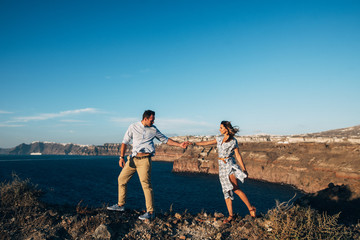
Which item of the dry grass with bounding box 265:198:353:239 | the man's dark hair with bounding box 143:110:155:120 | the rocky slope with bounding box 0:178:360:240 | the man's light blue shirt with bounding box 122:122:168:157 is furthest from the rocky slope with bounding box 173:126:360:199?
the man's dark hair with bounding box 143:110:155:120

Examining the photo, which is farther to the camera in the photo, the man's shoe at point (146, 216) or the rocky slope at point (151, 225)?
the man's shoe at point (146, 216)

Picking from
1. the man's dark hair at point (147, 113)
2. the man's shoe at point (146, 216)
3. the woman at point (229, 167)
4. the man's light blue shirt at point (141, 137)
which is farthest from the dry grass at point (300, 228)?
the man's dark hair at point (147, 113)

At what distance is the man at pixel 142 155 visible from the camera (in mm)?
5695

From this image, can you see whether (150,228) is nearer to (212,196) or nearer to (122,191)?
(122,191)

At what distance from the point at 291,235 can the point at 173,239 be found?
98.5 inches

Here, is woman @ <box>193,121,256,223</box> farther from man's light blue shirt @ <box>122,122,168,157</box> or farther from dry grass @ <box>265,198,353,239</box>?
man's light blue shirt @ <box>122,122,168,157</box>

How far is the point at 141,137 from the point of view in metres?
5.89

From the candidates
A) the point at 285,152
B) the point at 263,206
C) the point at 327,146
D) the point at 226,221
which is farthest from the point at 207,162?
the point at 226,221

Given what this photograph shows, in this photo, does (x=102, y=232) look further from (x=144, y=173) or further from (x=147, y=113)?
(x=147, y=113)

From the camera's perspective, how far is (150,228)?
5027 millimetres

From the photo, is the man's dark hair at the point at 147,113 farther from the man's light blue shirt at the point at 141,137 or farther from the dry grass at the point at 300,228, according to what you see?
the dry grass at the point at 300,228

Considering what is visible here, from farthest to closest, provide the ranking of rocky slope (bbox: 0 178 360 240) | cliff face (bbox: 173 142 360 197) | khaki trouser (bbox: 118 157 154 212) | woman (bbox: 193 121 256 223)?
cliff face (bbox: 173 142 360 197) → woman (bbox: 193 121 256 223) → khaki trouser (bbox: 118 157 154 212) → rocky slope (bbox: 0 178 360 240)

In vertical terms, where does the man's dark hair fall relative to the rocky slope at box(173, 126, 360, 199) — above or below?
above

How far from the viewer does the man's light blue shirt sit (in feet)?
19.1
